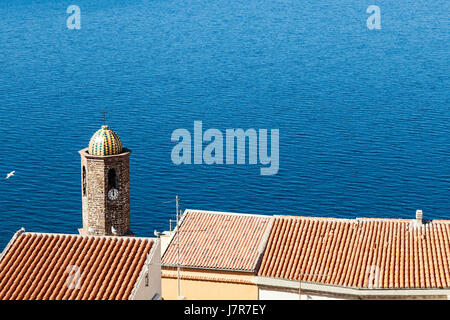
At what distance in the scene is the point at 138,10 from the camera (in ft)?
599

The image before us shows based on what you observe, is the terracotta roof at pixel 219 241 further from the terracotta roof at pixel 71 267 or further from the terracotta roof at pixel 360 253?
the terracotta roof at pixel 71 267

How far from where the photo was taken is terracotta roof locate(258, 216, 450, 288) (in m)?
38.1

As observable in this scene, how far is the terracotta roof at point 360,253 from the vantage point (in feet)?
125

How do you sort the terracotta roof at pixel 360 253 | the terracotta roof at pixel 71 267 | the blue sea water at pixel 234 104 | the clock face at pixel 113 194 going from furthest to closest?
1. the blue sea water at pixel 234 104
2. the clock face at pixel 113 194
3. the terracotta roof at pixel 360 253
4. the terracotta roof at pixel 71 267

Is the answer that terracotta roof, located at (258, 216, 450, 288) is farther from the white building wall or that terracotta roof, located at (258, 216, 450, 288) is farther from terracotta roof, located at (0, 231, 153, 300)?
terracotta roof, located at (0, 231, 153, 300)

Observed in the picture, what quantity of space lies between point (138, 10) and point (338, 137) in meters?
95.5

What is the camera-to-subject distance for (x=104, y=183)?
45.4 m

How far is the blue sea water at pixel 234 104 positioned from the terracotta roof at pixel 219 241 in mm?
29507

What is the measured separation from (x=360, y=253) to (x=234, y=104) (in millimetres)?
71686

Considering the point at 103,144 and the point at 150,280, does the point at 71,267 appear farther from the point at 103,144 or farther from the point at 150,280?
the point at 103,144

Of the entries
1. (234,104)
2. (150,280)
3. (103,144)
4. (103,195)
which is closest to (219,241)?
(103,195)

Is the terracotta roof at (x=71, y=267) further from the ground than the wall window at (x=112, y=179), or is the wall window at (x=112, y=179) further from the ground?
the wall window at (x=112, y=179)

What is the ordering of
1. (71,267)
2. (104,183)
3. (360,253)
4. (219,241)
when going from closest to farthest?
(71,267), (360,253), (219,241), (104,183)

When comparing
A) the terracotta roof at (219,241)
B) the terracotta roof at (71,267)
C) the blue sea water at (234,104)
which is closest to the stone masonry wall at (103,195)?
the terracotta roof at (219,241)
